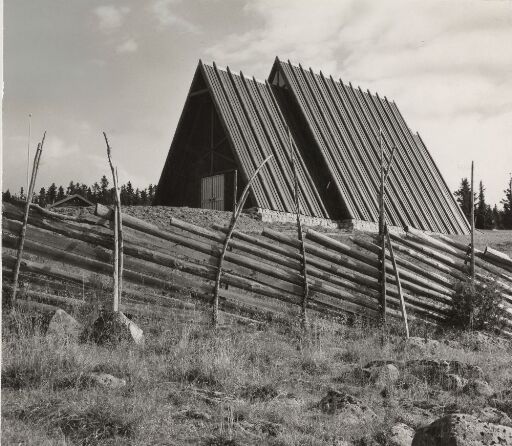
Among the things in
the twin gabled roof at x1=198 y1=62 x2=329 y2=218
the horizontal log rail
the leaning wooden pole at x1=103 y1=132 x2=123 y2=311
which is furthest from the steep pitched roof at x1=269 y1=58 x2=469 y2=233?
the leaning wooden pole at x1=103 y1=132 x2=123 y2=311

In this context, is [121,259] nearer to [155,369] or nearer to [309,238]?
[155,369]

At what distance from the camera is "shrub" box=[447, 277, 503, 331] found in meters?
9.42

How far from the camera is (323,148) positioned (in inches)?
782

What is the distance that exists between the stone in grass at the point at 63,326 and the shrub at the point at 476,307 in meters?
5.73

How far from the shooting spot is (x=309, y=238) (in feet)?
29.9

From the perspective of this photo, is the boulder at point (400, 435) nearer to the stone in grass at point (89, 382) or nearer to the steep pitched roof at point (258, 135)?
the stone in grass at point (89, 382)

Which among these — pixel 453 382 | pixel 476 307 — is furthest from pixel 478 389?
pixel 476 307

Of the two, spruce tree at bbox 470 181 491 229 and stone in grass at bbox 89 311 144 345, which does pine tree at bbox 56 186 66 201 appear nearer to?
spruce tree at bbox 470 181 491 229

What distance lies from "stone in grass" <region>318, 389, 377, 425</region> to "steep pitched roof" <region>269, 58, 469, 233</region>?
13727mm

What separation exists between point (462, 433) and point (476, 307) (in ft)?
20.2

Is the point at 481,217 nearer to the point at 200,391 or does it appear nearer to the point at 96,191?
the point at 96,191

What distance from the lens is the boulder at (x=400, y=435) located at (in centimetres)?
430

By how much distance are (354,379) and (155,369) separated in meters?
1.87

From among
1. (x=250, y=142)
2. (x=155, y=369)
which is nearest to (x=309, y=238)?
(x=155, y=369)
